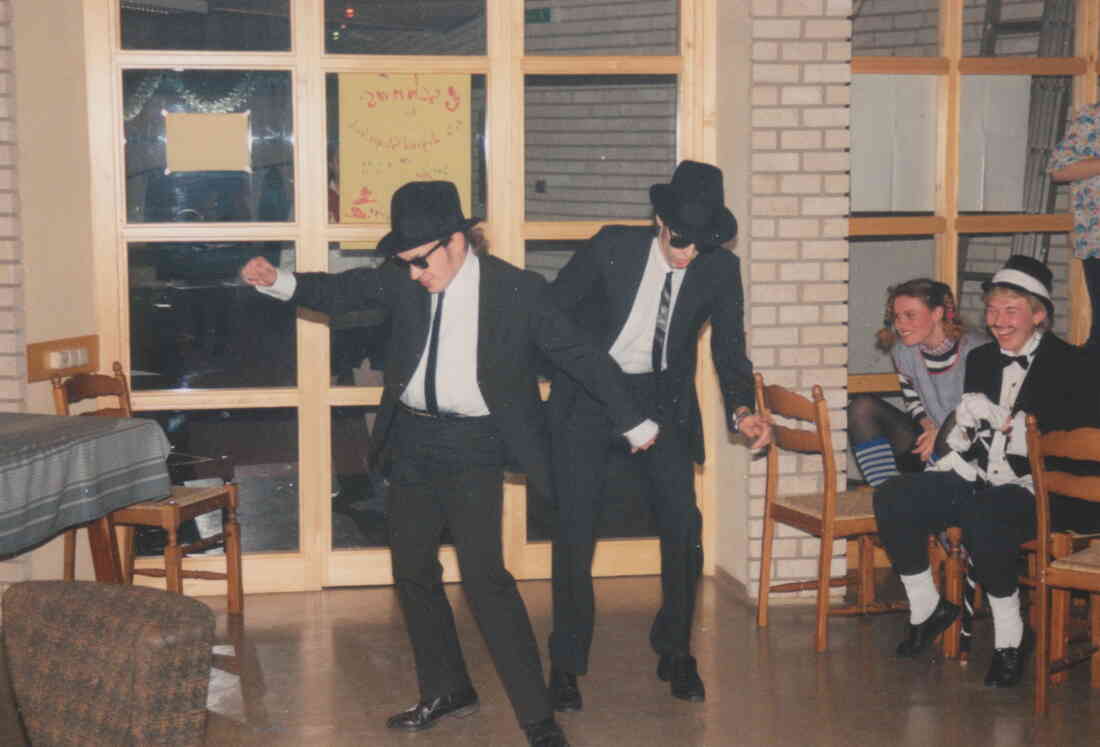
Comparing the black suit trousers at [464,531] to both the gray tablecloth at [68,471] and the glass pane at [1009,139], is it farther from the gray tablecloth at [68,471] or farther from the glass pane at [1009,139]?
the glass pane at [1009,139]

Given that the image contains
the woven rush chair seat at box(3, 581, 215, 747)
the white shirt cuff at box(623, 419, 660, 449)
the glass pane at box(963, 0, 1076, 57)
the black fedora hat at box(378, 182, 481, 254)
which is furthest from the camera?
the glass pane at box(963, 0, 1076, 57)

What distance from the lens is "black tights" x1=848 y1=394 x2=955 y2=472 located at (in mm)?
5777

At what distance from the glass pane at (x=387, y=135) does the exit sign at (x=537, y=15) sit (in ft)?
1.08

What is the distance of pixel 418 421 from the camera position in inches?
169

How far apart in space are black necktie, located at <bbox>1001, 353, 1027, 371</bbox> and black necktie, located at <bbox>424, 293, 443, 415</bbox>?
199cm

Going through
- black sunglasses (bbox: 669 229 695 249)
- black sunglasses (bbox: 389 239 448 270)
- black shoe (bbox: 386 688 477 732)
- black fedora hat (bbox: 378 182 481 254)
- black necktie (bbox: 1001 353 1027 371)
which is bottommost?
black shoe (bbox: 386 688 477 732)

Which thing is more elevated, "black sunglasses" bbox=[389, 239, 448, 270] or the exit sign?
the exit sign

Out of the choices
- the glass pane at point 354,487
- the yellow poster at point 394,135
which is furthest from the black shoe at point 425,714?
the yellow poster at point 394,135

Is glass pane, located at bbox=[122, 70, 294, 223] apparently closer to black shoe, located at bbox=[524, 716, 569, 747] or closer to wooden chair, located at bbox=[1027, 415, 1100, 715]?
black shoe, located at bbox=[524, 716, 569, 747]

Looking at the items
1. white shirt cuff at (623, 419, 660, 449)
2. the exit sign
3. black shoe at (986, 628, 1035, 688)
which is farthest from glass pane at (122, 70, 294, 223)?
black shoe at (986, 628, 1035, 688)

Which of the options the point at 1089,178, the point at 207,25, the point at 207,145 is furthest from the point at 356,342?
the point at 1089,178

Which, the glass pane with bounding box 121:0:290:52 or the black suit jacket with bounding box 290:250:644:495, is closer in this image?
the black suit jacket with bounding box 290:250:644:495

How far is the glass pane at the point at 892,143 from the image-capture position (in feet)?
19.9

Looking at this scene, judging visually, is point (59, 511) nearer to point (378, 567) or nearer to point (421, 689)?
point (421, 689)
